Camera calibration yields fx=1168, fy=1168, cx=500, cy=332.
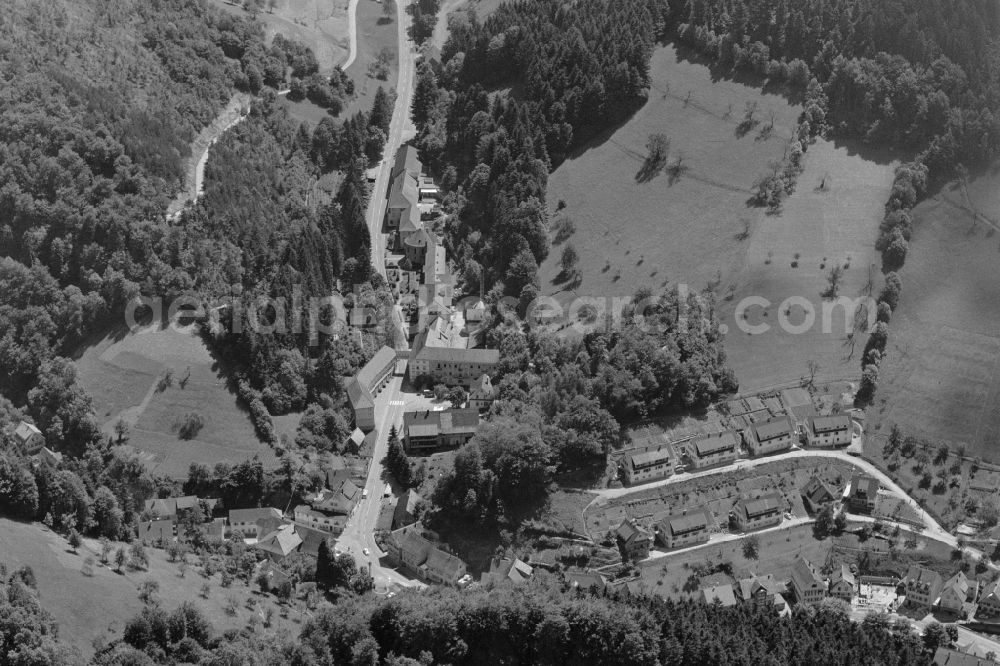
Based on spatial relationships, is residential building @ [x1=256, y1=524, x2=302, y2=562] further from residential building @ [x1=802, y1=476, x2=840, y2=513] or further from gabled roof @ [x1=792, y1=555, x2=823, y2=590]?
residential building @ [x1=802, y1=476, x2=840, y2=513]

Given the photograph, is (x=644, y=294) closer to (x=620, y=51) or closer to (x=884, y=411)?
(x=884, y=411)

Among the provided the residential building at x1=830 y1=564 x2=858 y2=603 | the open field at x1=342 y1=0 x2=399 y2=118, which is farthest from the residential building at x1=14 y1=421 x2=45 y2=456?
the residential building at x1=830 y1=564 x2=858 y2=603

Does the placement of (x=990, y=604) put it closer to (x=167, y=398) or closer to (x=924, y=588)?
(x=924, y=588)

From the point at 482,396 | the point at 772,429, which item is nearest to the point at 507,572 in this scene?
the point at 482,396

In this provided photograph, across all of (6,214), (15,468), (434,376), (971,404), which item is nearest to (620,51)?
(434,376)

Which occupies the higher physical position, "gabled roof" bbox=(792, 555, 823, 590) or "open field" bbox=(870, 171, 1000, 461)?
"open field" bbox=(870, 171, 1000, 461)

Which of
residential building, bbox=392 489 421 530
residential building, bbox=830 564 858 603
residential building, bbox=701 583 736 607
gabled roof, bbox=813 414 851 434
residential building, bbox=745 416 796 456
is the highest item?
gabled roof, bbox=813 414 851 434
